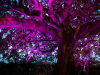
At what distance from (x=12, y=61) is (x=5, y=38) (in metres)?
3.15

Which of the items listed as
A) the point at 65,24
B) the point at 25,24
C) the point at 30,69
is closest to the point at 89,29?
the point at 65,24

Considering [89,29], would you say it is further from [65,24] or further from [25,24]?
[25,24]

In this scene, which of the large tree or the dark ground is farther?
the dark ground

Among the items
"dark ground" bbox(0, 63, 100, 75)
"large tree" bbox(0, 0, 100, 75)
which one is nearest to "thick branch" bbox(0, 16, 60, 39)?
"large tree" bbox(0, 0, 100, 75)

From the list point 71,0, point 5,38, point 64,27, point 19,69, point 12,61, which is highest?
point 71,0

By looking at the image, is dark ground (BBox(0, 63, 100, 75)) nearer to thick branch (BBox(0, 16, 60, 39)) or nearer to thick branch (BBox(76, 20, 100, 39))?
thick branch (BBox(76, 20, 100, 39))

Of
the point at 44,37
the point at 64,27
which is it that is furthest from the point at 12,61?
the point at 64,27

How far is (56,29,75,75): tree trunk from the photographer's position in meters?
6.98

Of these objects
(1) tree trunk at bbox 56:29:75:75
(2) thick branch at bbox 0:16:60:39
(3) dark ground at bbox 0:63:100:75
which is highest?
(2) thick branch at bbox 0:16:60:39

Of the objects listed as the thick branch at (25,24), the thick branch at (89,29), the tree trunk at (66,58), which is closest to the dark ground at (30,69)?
the tree trunk at (66,58)

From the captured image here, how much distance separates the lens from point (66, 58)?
7.08 m

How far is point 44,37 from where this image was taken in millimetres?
9883

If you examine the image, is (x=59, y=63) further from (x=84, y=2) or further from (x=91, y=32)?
(x=84, y=2)

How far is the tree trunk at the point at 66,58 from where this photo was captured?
698 centimetres
